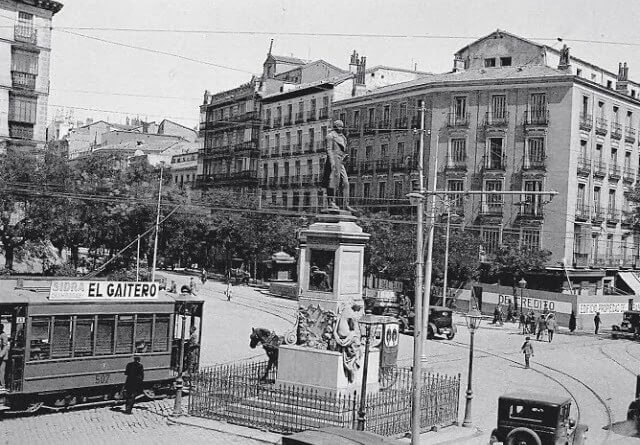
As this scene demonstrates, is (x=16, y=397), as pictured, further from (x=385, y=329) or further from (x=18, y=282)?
(x=385, y=329)

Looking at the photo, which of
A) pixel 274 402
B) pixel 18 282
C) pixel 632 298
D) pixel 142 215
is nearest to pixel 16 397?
pixel 18 282

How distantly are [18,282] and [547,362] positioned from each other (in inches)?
Result: 817

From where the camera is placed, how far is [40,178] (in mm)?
46719

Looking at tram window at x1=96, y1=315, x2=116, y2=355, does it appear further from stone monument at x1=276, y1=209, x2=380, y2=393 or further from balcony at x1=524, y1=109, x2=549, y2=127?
balcony at x1=524, y1=109, x2=549, y2=127

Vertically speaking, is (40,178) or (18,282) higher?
(40,178)

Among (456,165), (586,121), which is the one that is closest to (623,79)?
(586,121)

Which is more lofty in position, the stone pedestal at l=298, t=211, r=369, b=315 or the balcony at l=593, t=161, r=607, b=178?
the balcony at l=593, t=161, r=607, b=178

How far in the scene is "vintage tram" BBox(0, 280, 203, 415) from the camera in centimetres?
1725

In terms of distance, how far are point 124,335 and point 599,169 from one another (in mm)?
42757

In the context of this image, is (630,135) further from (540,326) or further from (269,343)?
(269,343)

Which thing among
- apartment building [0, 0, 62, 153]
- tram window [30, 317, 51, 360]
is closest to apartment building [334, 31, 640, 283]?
apartment building [0, 0, 62, 153]

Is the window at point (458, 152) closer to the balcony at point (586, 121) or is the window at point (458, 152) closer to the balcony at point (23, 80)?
the balcony at point (586, 121)

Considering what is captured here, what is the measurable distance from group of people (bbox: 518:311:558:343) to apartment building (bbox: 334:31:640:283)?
33.5 ft

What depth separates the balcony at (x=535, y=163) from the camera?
172 ft
